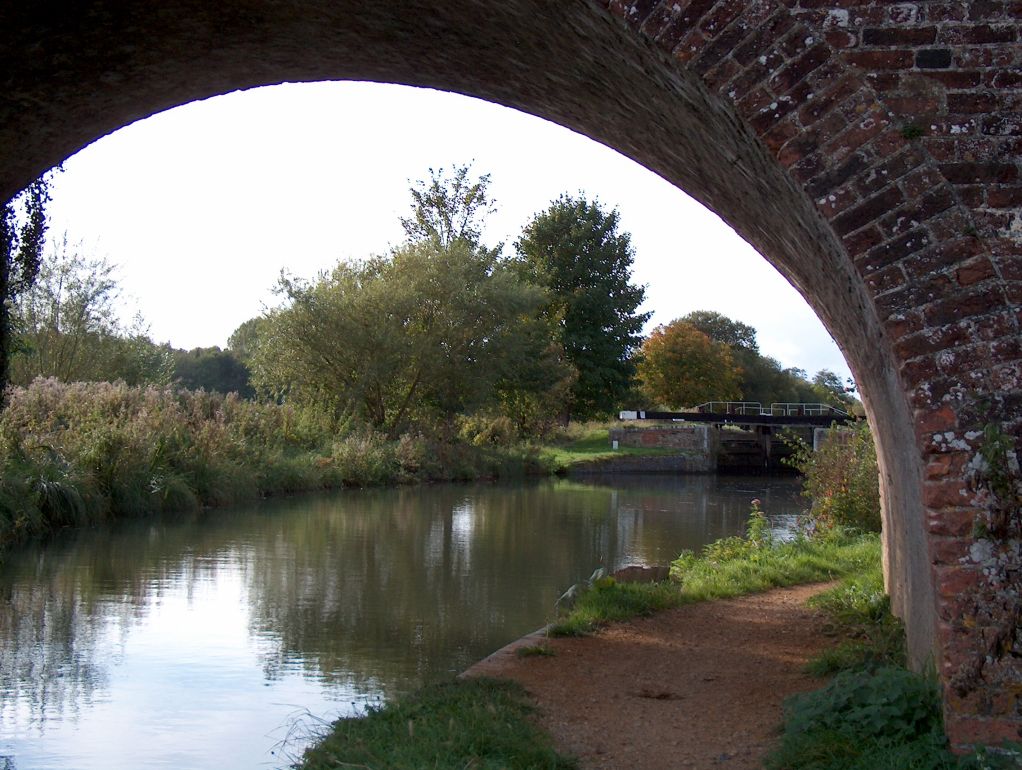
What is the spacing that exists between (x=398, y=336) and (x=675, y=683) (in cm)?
2129

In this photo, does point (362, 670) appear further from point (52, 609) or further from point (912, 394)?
point (912, 394)

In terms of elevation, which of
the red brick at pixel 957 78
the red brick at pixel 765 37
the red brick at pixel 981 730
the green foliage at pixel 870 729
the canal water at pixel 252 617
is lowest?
the canal water at pixel 252 617

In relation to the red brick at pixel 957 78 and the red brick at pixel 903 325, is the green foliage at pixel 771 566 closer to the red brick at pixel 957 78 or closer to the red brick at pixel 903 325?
the red brick at pixel 903 325

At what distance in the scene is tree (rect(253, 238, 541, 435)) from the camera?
2547cm

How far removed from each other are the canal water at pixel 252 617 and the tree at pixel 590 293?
83.4 ft

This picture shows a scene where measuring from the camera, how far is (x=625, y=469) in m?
31.8

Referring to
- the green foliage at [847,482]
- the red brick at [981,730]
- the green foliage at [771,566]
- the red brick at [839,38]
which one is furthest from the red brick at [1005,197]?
the green foliage at [847,482]

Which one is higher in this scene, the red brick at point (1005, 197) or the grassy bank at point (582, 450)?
the red brick at point (1005, 197)

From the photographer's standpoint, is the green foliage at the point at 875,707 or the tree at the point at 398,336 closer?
the green foliage at the point at 875,707

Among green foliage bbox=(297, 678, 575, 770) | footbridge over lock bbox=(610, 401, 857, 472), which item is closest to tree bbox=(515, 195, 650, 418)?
footbridge over lock bbox=(610, 401, 857, 472)

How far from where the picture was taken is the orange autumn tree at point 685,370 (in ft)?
180

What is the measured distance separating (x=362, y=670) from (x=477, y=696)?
185 centimetres

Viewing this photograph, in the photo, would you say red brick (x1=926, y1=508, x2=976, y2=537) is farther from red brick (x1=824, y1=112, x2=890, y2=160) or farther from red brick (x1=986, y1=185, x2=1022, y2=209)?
red brick (x1=824, y1=112, x2=890, y2=160)

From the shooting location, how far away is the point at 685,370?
5494 centimetres
